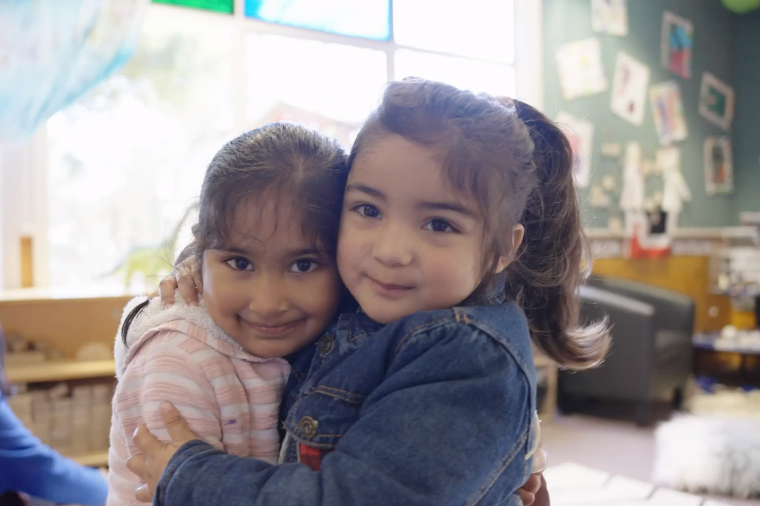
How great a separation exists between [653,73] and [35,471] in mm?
5376

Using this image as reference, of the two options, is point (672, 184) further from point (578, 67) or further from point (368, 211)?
point (368, 211)

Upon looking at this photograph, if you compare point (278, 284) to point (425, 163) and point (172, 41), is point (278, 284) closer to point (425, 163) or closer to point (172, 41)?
point (425, 163)

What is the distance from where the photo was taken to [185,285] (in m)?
1.04

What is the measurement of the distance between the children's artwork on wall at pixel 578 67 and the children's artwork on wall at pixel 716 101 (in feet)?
5.05

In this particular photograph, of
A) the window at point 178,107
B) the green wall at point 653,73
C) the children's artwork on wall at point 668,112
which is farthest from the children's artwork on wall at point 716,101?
the window at point 178,107

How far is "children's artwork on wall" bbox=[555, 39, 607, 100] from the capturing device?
5.05 m

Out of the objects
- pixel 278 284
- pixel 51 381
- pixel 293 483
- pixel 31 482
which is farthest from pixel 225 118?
pixel 293 483

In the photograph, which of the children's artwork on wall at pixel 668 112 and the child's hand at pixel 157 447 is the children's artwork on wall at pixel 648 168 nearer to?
the children's artwork on wall at pixel 668 112

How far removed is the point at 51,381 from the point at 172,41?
193 centimetres

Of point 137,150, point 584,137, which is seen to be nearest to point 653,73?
point 584,137

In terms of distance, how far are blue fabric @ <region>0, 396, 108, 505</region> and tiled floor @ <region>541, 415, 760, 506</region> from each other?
1.93 m

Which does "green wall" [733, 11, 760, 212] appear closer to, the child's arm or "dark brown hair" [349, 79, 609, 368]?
"dark brown hair" [349, 79, 609, 368]

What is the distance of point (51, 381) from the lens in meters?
3.00

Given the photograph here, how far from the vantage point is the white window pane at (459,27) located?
15.2 ft
